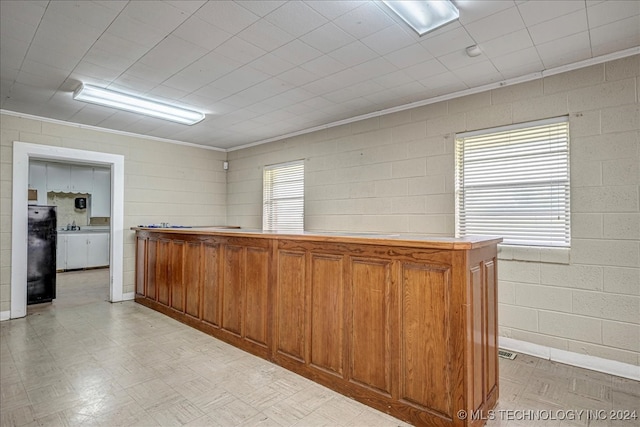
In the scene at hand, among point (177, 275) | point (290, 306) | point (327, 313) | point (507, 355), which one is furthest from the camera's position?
point (177, 275)

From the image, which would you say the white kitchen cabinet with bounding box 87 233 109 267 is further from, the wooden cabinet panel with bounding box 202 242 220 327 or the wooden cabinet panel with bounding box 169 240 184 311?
the wooden cabinet panel with bounding box 202 242 220 327

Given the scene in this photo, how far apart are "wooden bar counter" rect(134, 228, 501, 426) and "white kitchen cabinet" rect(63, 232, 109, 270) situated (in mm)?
6825

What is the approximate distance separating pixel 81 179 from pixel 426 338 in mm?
9459

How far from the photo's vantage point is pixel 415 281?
203cm

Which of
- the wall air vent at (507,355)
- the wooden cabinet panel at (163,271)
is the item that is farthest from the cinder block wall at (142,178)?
the wall air vent at (507,355)

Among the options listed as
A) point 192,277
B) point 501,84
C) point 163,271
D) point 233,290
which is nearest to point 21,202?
point 163,271

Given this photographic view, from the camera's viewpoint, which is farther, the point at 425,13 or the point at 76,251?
the point at 76,251

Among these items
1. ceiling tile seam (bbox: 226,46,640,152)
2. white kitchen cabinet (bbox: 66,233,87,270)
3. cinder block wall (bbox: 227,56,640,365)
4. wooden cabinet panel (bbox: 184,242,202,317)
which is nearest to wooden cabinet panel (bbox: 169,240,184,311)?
wooden cabinet panel (bbox: 184,242,202,317)

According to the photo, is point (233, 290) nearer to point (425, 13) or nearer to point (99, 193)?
point (425, 13)

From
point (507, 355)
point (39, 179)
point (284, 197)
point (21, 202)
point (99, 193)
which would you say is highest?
point (39, 179)

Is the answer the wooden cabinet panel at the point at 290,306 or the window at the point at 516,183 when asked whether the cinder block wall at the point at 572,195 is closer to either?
the window at the point at 516,183

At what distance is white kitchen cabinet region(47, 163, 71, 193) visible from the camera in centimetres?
802

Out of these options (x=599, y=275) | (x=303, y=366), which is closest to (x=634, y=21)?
(x=599, y=275)

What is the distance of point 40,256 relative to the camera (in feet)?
16.5
